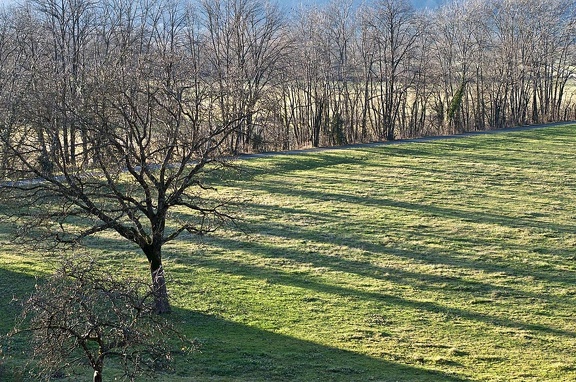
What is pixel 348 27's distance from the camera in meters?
53.7

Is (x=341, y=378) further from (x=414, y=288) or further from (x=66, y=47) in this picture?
(x=66, y=47)

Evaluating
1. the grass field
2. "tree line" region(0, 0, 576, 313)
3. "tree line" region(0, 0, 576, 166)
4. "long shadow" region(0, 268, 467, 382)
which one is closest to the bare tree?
"tree line" region(0, 0, 576, 313)

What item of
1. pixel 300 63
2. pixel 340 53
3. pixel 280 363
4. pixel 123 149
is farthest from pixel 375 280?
pixel 340 53

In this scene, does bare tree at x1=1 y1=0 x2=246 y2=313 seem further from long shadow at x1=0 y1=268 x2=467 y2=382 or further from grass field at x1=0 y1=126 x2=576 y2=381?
grass field at x1=0 y1=126 x2=576 y2=381

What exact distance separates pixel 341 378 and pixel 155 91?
26.6ft

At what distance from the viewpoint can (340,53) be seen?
50969mm

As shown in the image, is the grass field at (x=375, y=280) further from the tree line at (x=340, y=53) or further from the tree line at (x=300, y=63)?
the tree line at (x=340, y=53)

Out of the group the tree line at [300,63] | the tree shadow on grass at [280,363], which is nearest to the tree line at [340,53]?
the tree line at [300,63]

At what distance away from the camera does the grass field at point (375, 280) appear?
15.9 metres

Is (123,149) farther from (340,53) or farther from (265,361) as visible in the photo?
(340,53)

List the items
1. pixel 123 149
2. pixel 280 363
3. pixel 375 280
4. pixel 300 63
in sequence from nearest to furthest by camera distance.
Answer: pixel 280 363 → pixel 123 149 → pixel 375 280 → pixel 300 63

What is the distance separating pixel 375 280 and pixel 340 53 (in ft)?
103

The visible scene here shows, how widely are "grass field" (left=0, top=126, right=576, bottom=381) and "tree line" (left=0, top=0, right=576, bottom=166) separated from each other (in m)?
6.61

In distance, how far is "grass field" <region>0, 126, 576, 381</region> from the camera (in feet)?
52.1
